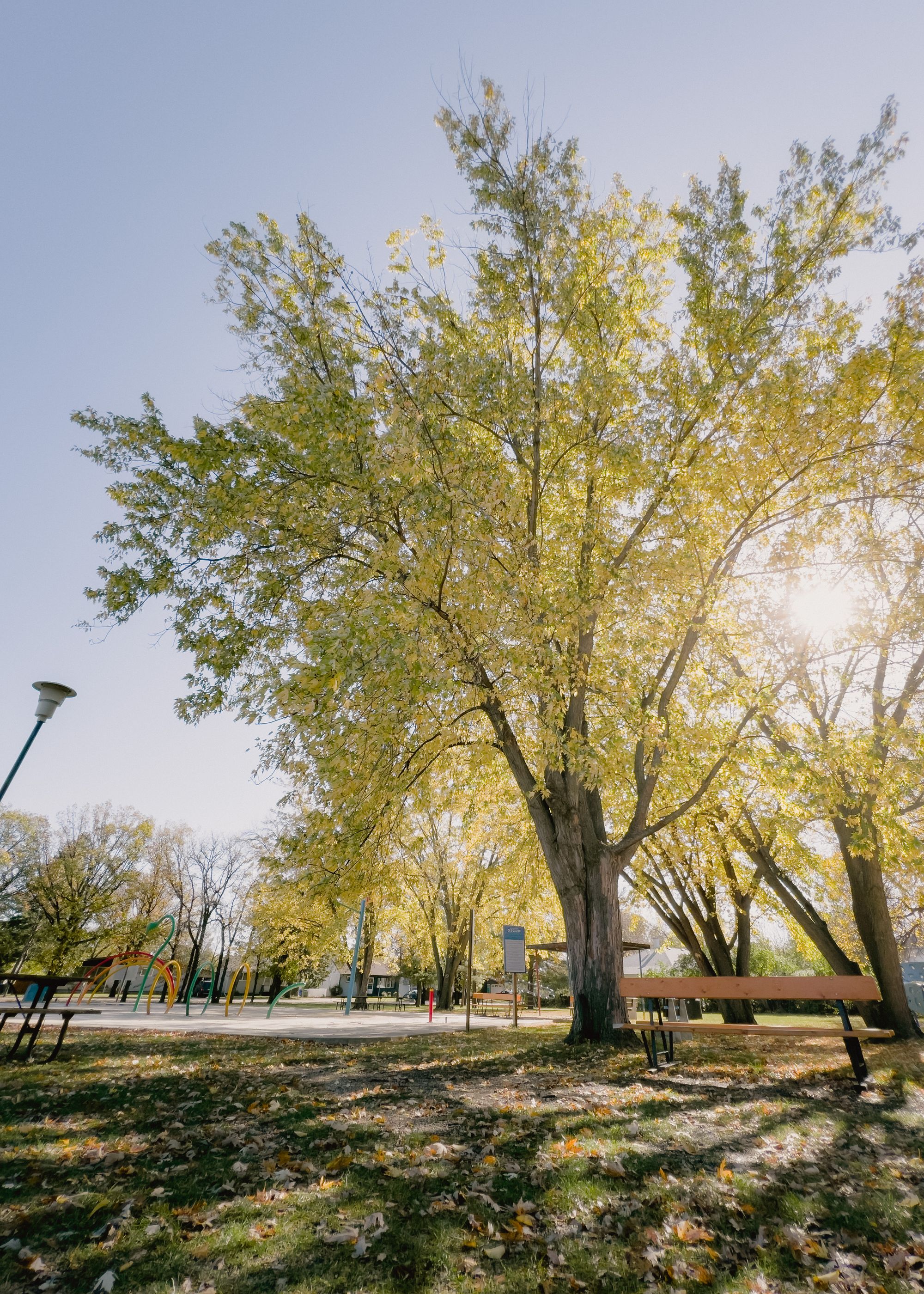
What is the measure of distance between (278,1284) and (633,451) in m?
9.99

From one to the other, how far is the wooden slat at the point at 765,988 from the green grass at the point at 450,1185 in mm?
938

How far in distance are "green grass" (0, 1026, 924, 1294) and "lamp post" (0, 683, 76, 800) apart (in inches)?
222

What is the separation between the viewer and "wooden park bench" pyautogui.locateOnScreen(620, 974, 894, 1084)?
6703 mm

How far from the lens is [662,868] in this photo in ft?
63.0

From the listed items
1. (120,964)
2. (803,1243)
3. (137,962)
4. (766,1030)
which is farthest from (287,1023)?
(803,1243)

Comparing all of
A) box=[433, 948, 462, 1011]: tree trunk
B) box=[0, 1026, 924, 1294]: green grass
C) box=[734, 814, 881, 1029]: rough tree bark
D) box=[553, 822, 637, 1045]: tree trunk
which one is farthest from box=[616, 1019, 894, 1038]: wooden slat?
box=[433, 948, 462, 1011]: tree trunk

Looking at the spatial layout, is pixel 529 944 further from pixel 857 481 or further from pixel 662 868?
pixel 857 481

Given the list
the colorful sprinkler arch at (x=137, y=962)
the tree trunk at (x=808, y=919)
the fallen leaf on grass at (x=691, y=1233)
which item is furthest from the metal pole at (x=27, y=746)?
the tree trunk at (x=808, y=919)

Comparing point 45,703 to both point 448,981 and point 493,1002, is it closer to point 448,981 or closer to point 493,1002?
point 448,981

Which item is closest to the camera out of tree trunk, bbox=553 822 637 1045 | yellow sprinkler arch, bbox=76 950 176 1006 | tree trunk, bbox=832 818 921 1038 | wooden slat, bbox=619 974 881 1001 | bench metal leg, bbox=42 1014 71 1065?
wooden slat, bbox=619 974 881 1001

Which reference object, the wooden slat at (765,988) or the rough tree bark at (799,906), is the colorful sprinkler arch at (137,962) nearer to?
the wooden slat at (765,988)

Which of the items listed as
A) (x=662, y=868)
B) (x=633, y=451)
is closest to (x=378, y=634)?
(x=633, y=451)

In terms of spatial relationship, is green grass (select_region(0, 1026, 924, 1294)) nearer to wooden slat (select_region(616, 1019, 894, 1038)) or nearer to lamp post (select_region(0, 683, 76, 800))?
wooden slat (select_region(616, 1019, 894, 1038))

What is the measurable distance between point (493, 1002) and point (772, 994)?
1472 inches
